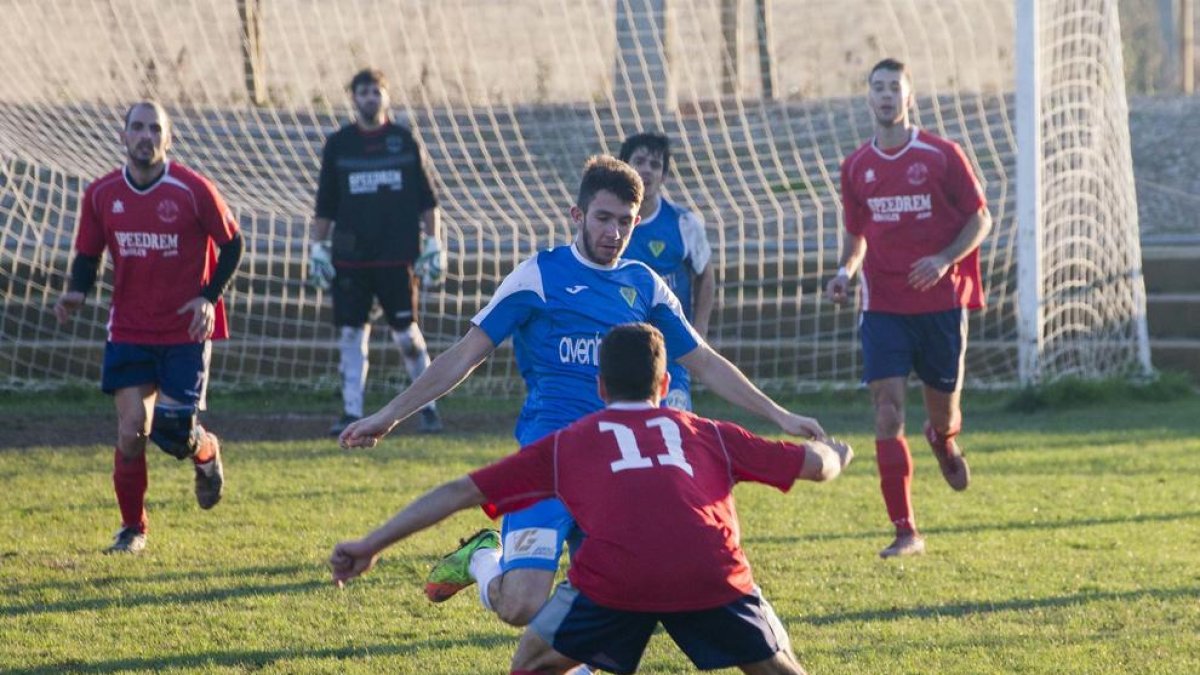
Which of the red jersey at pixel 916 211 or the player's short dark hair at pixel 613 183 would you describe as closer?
the player's short dark hair at pixel 613 183

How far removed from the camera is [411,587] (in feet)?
21.9

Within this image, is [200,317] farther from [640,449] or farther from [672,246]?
[640,449]

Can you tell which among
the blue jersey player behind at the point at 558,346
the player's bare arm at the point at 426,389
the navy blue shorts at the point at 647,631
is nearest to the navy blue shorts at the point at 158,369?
the blue jersey player behind at the point at 558,346

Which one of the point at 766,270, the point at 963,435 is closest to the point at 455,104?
the point at 766,270

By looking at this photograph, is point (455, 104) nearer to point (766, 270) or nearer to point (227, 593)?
point (766, 270)

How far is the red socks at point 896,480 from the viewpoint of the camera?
7.48 metres

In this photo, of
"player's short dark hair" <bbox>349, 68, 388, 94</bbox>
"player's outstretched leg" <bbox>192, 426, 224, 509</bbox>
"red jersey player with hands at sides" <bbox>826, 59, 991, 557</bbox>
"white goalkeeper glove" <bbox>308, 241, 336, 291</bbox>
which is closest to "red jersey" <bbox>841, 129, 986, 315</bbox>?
"red jersey player with hands at sides" <bbox>826, 59, 991, 557</bbox>

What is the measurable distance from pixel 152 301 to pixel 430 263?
3.31 meters

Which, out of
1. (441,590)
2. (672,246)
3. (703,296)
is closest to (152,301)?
(672,246)

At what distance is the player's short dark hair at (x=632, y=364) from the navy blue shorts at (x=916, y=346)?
3785 mm

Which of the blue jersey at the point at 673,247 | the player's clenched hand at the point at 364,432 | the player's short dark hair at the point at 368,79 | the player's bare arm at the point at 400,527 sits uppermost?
the player's short dark hair at the point at 368,79

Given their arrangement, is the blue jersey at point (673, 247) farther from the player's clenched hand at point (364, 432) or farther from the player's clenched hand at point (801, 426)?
the player's clenched hand at point (364, 432)

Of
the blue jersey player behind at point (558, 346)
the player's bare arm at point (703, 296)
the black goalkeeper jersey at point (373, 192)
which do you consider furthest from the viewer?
the black goalkeeper jersey at point (373, 192)

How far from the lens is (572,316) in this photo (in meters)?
5.13
